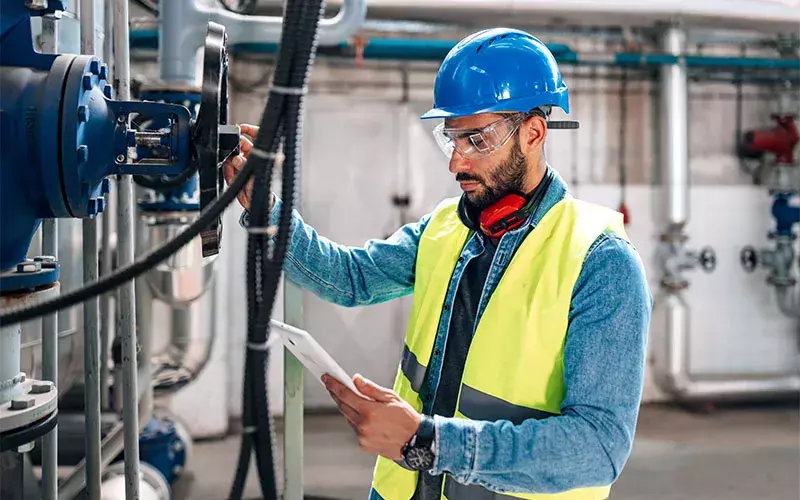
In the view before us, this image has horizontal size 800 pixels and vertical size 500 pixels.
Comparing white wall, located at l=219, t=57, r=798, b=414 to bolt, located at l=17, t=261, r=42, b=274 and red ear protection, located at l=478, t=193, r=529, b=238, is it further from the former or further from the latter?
bolt, located at l=17, t=261, r=42, b=274

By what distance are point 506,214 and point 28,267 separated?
0.65 m

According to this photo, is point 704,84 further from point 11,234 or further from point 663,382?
point 11,234

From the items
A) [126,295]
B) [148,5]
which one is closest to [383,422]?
[126,295]

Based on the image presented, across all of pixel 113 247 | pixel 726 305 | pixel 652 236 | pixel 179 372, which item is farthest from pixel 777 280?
pixel 113 247

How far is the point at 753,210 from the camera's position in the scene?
3.50 m

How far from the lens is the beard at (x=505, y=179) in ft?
3.20

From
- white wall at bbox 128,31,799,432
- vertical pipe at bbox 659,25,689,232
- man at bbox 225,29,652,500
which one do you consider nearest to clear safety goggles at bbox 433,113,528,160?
man at bbox 225,29,652,500

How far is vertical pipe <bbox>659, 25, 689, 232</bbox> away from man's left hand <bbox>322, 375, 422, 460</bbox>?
108 inches

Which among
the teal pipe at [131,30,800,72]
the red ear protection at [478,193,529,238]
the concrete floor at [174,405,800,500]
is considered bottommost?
the concrete floor at [174,405,800,500]

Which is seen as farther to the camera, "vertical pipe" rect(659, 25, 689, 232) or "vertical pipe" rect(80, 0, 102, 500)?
"vertical pipe" rect(659, 25, 689, 232)

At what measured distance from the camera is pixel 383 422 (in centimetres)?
73

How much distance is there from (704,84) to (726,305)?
4.06 ft

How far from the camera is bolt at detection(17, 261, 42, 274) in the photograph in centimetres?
69

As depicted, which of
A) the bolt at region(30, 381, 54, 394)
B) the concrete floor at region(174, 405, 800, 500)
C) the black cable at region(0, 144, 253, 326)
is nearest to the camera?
the black cable at region(0, 144, 253, 326)
